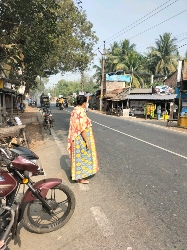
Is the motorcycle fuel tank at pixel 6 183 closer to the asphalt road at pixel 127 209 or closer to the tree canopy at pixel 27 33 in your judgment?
the asphalt road at pixel 127 209

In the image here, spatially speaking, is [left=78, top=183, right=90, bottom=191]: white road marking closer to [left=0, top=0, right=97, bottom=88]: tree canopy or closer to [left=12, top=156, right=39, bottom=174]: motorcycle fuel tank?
[left=12, top=156, right=39, bottom=174]: motorcycle fuel tank

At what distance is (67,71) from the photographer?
33125 mm

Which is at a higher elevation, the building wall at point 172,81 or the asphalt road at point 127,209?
the building wall at point 172,81

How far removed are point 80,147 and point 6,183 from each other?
208 centimetres

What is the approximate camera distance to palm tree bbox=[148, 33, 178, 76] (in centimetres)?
4209

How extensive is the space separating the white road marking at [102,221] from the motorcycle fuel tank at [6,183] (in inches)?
52.0

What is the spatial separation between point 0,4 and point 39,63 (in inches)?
104

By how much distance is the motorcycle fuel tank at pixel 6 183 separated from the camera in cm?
252

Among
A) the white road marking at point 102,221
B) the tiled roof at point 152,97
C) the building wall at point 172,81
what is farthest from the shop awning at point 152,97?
the white road marking at point 102,221

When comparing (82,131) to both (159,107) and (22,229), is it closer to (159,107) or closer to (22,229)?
(22,229)

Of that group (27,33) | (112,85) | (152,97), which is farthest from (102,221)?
(112,85)

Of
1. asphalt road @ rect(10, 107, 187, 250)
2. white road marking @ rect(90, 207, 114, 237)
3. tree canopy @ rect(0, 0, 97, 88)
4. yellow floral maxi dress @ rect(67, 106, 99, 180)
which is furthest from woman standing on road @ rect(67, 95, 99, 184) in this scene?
tree canopy @ rect(0, 0, 97, 88)

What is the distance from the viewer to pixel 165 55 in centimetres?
4244

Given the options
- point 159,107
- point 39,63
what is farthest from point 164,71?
point 39,63
